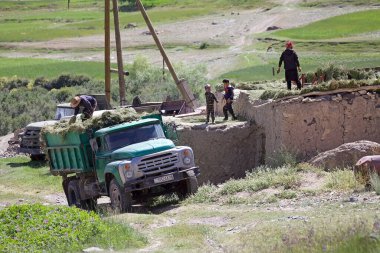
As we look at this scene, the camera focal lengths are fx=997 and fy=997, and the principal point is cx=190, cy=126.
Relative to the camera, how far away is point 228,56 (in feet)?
260

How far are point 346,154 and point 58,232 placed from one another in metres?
8.50

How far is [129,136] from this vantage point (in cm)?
→ 2314

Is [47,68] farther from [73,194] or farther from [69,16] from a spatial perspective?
[73,194]

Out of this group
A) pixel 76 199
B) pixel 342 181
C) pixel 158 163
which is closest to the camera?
pixel 342 181

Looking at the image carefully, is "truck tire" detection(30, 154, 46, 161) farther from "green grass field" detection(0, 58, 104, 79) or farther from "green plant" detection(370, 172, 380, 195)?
"green grass field" detection(0, 58, 104, 79)

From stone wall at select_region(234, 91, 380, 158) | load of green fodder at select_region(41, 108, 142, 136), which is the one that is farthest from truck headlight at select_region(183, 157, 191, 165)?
stone wall at select_region(234, 91, 380, 158)


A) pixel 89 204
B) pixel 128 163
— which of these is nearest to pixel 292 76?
pixel 89 204

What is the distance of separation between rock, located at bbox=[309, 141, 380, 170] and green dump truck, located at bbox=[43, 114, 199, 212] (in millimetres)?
2957

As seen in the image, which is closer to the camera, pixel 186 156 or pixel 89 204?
pixel 186 156

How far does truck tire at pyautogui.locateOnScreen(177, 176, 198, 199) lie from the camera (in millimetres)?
22750

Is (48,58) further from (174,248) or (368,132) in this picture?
(174,248)

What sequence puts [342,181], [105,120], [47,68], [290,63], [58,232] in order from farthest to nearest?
[47,68] < [290,63] < [105,120] < [342,181] < [58,232]

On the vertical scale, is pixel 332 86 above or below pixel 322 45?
above

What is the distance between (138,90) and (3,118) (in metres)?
7.95
